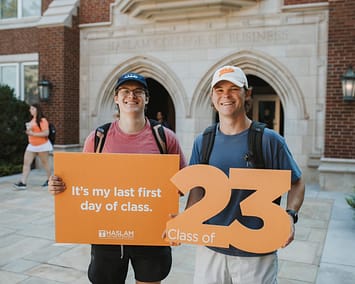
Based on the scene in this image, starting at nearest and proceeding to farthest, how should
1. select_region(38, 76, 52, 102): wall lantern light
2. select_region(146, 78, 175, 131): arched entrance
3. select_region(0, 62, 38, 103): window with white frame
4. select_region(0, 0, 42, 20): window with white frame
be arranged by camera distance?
1. select_region(38, 76, 52, 102): wall lantern light
2. select_region(0, 0, 42, 20): window with white frame
3. select_region(0, 62, 38, 103): window with white frame
4. select_region(146, 78, 175, 131): arched entrance

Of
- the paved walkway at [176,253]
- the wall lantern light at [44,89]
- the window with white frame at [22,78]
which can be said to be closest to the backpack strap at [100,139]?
the paved walkway at [176,253]

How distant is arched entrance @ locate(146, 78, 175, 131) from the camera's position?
41.2 ft

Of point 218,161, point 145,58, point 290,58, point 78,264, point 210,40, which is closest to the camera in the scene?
point 218,161

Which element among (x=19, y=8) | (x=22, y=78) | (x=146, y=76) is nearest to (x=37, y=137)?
(x=146, y=76)

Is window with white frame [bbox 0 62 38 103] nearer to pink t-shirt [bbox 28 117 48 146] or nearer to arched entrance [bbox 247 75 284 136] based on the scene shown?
pink t-shirt [bbox 28 117 48 146]

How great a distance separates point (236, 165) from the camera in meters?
1.97

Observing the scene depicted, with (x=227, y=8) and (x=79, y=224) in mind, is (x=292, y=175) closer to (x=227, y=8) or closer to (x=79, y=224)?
(x=79, y=224)

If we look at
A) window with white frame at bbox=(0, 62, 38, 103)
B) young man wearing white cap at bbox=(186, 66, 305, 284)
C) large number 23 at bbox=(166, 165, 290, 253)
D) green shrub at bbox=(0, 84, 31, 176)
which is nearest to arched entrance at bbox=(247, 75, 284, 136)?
window with white frame at bbox=(0, 62, 38, 103)

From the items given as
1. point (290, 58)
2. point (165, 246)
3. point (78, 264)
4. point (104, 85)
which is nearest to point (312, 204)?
point (290, 58)

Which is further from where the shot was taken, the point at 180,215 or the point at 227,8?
the point at 227,8

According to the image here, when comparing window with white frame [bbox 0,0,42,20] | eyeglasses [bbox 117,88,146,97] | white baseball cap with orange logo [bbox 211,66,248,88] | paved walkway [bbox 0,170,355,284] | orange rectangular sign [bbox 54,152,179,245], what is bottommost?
paved walkway [bbox 0,170,355,284]

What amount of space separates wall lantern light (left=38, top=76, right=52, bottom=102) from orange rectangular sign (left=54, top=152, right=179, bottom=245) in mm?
8427

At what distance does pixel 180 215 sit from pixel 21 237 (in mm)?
3511

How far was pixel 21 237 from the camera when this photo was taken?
4801 millimetres
